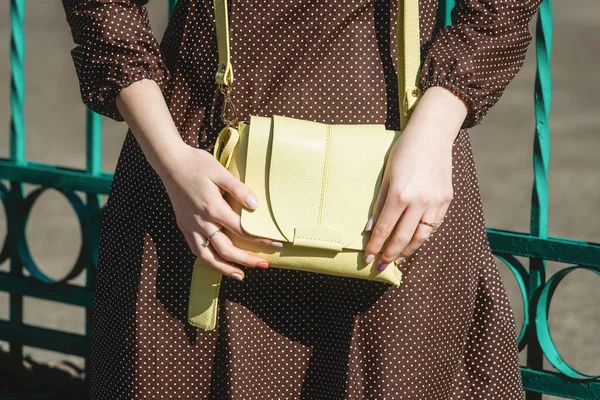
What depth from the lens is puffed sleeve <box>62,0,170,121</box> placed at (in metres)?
1.56

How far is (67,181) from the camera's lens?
9.91 feet

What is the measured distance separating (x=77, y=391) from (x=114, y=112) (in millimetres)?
1879

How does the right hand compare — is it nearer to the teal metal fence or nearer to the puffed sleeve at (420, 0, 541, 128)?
the puffed sleeve at (420, 0, 541, 128)

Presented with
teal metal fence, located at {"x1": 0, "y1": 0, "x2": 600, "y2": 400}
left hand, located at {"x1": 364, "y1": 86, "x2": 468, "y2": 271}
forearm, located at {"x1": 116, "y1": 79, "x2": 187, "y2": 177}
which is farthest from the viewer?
teal metal fence, located at {"x1": 0, "y1": 0, "x2": 600, "y2": 400}

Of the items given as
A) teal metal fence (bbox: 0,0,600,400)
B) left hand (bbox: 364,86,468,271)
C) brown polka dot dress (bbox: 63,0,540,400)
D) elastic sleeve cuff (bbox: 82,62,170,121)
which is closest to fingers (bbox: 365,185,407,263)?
left hand (bbox: 364,86,468,271)

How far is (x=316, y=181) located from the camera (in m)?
1.45

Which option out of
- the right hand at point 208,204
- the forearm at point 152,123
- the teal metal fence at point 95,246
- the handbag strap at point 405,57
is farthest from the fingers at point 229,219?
the teal metal fence at point 95,246

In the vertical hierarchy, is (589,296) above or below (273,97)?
below

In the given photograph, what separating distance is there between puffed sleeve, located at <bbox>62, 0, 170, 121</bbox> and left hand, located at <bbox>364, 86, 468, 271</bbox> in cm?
46

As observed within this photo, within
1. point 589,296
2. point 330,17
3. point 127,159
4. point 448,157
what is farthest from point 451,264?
point 589,296

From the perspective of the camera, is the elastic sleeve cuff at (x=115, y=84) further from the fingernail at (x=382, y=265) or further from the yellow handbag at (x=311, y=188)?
the fingernail at (x=382, y=265)

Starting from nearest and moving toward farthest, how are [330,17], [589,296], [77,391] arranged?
1. [330,17]
2. [77,391]
3. [589,296]

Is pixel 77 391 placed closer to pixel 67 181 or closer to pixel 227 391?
pixel 67 181

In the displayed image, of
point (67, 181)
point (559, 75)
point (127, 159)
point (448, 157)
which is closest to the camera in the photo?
point (448, 157)
